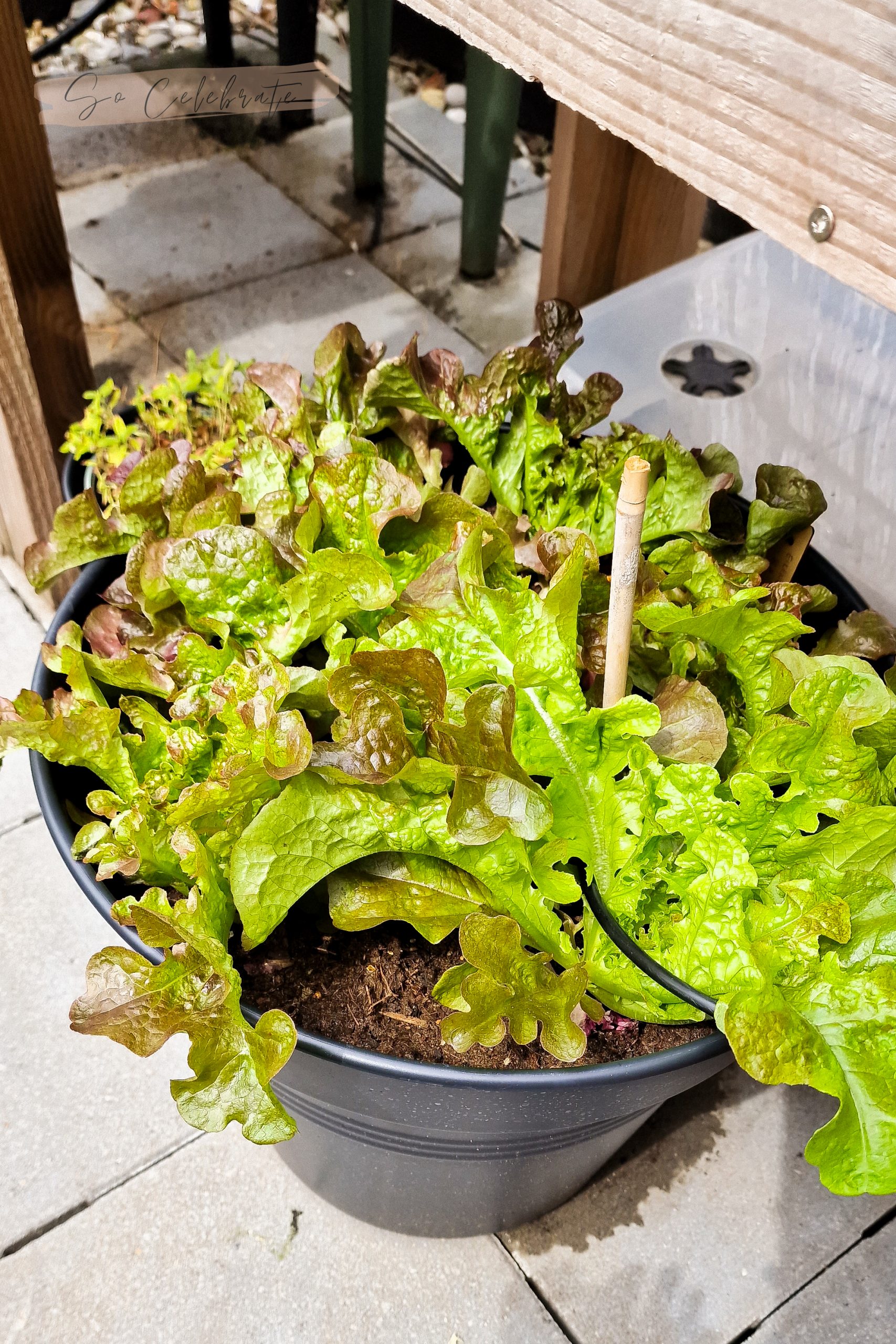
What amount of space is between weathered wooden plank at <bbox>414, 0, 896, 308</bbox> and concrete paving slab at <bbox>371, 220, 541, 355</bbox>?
1.80 metres

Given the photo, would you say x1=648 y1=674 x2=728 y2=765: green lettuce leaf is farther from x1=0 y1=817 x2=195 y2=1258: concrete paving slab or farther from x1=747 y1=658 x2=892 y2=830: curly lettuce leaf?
x1=0 y1=817 x2=195 y2=1258: concrete paving slab

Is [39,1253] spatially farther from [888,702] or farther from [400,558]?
[888,702]

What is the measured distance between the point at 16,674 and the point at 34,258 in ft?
1.96

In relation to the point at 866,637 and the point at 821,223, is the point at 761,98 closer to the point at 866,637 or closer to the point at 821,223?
the point at 821,223

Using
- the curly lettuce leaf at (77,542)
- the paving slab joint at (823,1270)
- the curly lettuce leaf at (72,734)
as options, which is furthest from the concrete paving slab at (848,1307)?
the curly lettuce leaf at (77,542)

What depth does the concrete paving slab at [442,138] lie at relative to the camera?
110 inches

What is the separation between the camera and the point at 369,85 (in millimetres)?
2312

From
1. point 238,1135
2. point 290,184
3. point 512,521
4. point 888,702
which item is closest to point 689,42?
point 888,702

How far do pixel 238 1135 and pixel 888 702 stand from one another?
0.85 metres

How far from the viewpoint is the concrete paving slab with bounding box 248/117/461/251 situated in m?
2.57

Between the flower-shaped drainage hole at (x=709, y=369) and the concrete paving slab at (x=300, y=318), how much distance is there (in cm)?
76

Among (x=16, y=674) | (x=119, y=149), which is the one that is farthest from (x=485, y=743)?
(x=119, y=149)

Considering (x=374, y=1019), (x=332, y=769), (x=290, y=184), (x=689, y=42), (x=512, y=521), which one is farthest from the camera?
(x=290, y=184)

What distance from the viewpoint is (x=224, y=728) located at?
2.93ft
